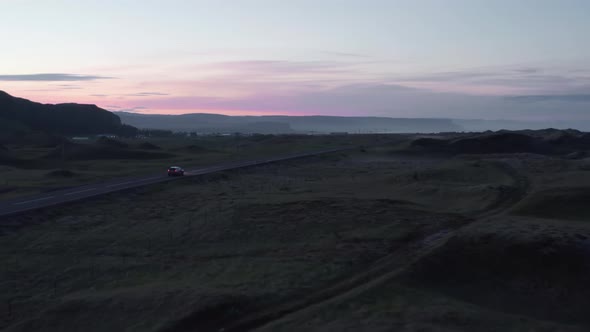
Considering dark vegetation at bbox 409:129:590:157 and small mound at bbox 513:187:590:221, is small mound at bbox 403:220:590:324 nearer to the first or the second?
small mound at bbox 513:187:590:221

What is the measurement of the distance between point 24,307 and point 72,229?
12.4 metres

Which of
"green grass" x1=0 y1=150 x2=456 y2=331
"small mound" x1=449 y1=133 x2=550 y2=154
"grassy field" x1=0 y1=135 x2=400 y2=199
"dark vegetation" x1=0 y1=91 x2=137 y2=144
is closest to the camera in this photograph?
"green grass" x1=0 y1=150 x2=456 y2=331

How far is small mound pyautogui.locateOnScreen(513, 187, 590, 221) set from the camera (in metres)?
31.7

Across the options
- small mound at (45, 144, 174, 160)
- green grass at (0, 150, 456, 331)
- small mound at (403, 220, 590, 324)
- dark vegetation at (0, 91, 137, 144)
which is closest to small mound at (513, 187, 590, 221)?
green grass at (0, 150, 456, 331)

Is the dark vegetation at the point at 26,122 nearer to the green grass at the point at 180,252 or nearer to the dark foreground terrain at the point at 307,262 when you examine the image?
the green grass at the point at 180,252

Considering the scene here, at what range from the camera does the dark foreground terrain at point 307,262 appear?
17969 millimetres

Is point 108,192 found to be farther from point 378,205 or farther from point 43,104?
point 43,104

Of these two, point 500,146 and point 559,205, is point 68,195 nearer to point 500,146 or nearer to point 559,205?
point 559,205

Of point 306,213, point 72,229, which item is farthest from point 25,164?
point 306,213

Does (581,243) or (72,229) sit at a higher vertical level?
(581,243)

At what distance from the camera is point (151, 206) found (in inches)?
1594

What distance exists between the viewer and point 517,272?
20.8 meters

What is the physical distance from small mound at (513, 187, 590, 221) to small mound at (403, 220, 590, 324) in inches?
324

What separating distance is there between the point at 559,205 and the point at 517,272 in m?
14.5
